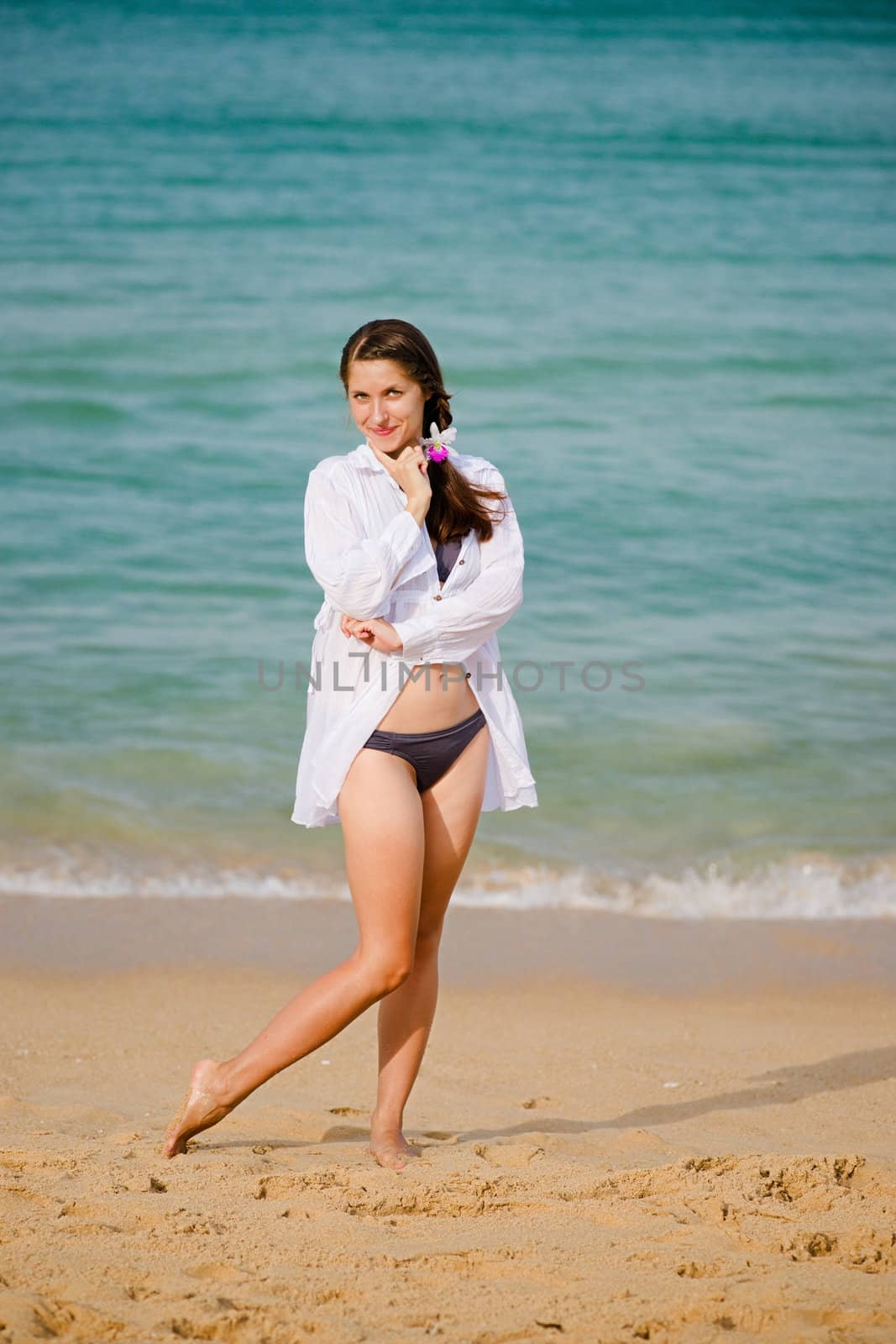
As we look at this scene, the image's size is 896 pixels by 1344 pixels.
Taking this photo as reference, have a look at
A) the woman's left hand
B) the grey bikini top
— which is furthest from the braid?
the woman's left hand

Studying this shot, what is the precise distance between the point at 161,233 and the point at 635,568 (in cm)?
1025

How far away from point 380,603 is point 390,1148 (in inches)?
53.4

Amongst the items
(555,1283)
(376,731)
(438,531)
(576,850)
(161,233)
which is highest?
(161,233)

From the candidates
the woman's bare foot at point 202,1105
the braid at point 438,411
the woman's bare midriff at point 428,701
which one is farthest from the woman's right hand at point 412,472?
the woman's bare foot at point 202,1105

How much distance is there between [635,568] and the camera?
10.2 m

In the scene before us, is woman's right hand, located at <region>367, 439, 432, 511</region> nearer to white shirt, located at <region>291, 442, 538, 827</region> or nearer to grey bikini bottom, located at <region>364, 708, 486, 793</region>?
white shirt, located at <region>291, 442, 538, 827</region>

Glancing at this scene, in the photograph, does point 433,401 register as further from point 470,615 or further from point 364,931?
point 364,931

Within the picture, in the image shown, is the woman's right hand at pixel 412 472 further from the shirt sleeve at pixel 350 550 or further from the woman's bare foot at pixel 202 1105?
the woman's bare foot at pixel 202 1105

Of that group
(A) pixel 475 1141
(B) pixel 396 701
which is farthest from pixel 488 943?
(B) pixel 396 701

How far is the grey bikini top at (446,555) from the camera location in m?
3.42

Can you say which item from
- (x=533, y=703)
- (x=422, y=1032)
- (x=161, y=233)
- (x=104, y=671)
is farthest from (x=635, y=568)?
(x=161, y=233)

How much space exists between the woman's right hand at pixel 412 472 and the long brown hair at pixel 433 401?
0.17 feet

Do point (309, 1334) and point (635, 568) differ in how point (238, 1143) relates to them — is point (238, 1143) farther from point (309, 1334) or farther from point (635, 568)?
point (635, 568)

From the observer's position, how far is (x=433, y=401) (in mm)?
3461
